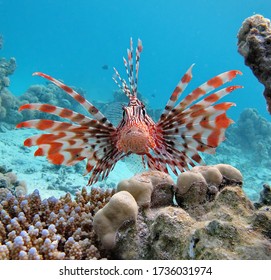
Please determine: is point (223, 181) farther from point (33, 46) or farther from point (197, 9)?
point (197, 9)

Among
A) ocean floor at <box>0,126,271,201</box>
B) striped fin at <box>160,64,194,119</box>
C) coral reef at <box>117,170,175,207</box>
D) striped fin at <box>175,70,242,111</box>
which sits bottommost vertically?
coral reef at <box>117,170,175,207</box>

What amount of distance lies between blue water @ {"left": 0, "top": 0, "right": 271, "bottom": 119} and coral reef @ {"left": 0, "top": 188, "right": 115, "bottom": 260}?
9682 cm

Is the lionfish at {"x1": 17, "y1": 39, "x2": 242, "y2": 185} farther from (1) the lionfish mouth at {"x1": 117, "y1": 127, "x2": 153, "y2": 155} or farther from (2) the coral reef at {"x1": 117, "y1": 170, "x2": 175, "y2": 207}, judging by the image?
(2) the coral reef at {"x1": 117, "y1": 170, "x2": 175, "y2": 207}

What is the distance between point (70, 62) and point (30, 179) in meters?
105

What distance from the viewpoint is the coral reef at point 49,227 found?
250 cm

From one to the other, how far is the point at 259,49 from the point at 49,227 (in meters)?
2.69

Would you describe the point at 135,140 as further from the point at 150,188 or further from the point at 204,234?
the point at 204,234

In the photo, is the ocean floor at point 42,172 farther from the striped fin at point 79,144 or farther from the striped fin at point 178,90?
the striped fin at point 178,90

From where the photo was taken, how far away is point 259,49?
10.3 ft

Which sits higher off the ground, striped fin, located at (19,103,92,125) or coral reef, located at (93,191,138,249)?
striped fin, located at (19,103,92,125)

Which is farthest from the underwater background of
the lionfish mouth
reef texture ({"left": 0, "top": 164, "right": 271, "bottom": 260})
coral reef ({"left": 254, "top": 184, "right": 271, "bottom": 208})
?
reef texture ({"left": 0, "top": 164, "right": 271, "bottom": 260})

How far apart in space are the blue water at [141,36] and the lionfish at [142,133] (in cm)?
9598

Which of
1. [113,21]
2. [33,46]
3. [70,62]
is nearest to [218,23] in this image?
[113,21]

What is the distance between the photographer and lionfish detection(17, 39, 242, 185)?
12.0 ft
